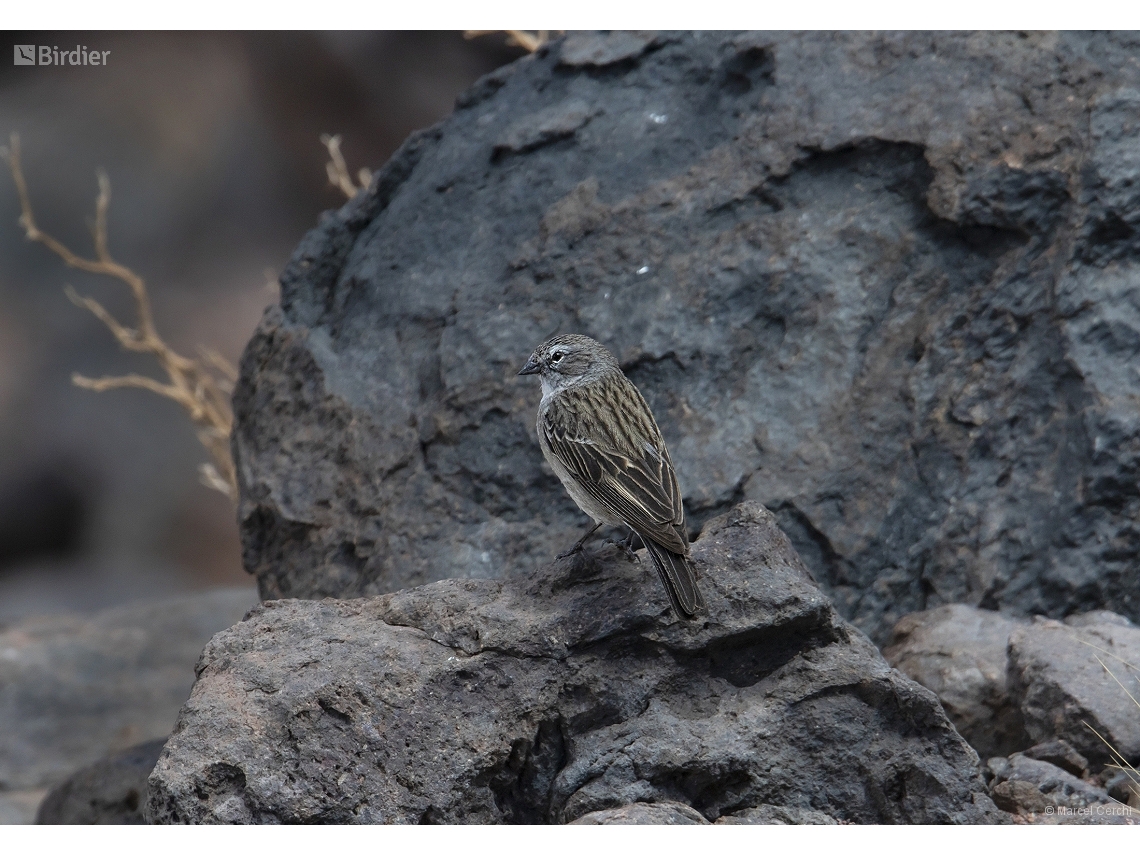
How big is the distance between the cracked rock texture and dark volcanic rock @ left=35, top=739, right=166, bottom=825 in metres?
1.21

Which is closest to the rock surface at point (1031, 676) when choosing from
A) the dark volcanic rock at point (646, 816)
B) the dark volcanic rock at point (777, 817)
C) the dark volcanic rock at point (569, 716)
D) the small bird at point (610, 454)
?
the dark volcanic rock at point (569, 716)

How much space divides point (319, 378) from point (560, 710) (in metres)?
2.91

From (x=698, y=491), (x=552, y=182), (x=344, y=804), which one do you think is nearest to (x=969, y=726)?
(x=698, y=491)

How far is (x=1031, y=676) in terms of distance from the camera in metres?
4.79

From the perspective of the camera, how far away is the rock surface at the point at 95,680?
8156 mm

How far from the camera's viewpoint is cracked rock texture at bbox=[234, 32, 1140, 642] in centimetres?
567

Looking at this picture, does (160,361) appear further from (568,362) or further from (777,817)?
(777,817)

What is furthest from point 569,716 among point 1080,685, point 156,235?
point 156,235

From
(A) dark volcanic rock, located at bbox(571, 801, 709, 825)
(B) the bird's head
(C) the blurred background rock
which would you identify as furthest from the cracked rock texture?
(C) the blurred background rock

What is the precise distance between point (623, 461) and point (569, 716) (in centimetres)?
110

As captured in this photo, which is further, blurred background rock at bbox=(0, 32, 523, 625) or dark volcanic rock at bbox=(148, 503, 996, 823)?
blurred background rock at bbox=(0, 32, 523, 625)

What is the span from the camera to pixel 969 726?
5125mm

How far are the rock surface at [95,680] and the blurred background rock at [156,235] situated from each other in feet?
7.66

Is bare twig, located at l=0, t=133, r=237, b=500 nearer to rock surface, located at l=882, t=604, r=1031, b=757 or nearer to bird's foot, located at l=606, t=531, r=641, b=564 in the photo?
bird's foot, located at l=606, t=531, r=641, b=564
